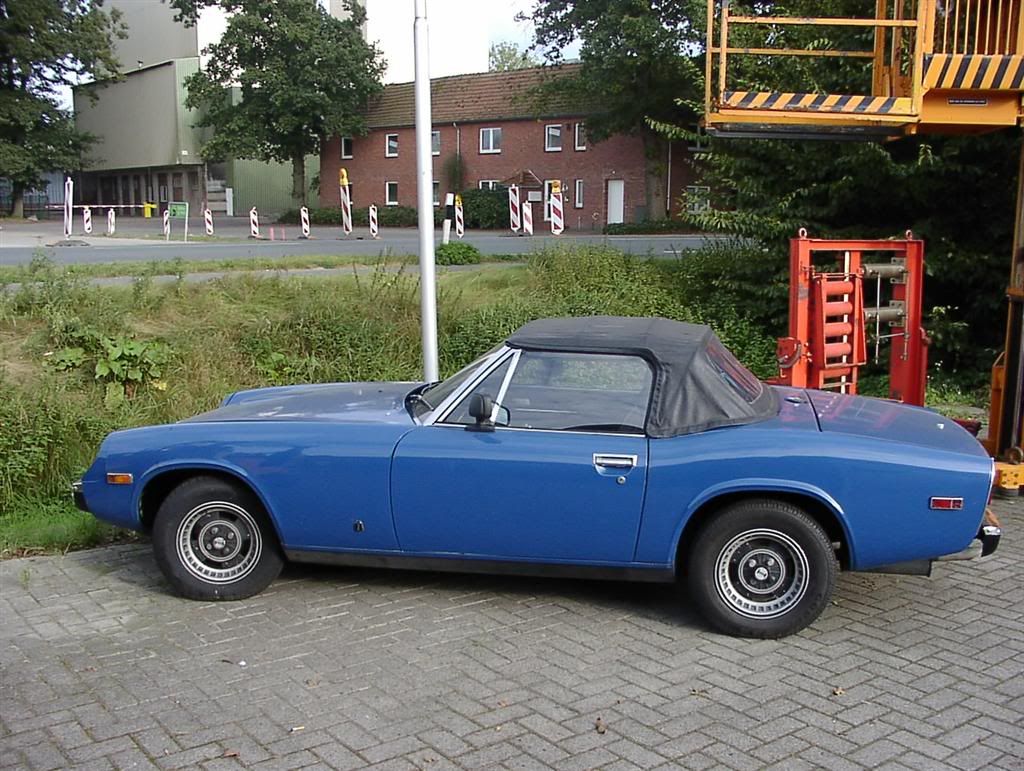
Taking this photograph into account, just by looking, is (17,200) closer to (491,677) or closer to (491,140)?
(491,140)

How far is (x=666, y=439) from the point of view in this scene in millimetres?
4816

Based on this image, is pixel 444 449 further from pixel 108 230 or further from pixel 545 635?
pixel 108 230

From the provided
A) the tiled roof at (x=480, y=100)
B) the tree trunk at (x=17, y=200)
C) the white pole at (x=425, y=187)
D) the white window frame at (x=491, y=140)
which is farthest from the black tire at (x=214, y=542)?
the tree trunk at (x=17, y=200)

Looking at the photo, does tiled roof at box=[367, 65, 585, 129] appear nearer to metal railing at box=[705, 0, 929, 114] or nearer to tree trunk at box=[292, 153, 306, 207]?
tree trunk at box=[292, 153, 306, 207]

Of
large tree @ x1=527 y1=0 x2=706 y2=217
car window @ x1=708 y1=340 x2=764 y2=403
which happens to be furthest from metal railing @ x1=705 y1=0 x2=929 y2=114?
large tree @ x1=527 y1=0 x2=706 y2=217

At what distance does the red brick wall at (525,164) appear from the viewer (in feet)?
138

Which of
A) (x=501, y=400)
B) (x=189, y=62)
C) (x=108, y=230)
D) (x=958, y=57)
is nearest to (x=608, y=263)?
(x=958, y=57)

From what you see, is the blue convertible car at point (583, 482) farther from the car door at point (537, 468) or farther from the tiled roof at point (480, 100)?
the tiled roof at point (480, 100)

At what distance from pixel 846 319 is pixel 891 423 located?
9.88ft

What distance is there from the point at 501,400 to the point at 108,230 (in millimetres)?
29237

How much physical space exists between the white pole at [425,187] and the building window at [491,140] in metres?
38.9

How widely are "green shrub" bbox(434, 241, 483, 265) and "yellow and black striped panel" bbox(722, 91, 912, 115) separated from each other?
963 cm

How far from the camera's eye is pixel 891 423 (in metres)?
5.13

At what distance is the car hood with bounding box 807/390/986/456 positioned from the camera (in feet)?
15.8
